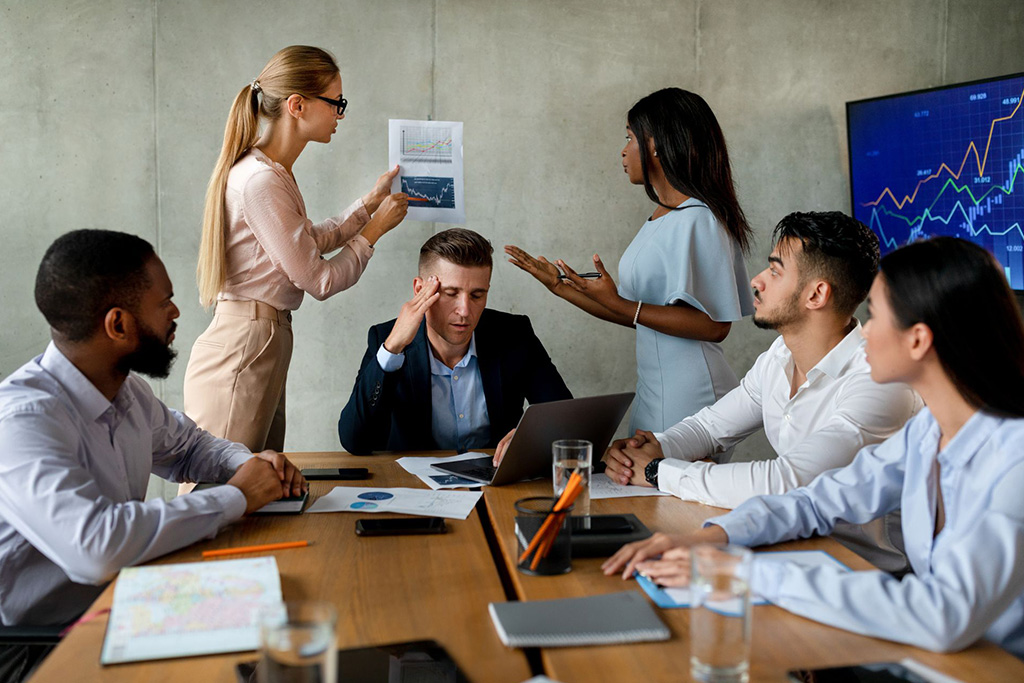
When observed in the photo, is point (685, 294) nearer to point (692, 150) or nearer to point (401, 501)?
point (692, 150)

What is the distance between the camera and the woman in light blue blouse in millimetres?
2758

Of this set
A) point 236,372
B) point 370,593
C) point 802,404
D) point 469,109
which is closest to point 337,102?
point 236,372

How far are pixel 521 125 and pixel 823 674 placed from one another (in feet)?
10.9

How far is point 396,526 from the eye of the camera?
165 centimetres

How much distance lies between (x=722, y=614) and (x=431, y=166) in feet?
7.75


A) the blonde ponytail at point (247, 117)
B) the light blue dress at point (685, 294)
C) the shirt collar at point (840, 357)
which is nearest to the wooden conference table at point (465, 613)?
the shirt collar at point (840, 357)

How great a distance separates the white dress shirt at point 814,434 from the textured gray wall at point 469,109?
6.46ft

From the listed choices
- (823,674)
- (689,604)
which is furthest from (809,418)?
(823,674)

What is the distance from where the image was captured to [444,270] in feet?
8.57

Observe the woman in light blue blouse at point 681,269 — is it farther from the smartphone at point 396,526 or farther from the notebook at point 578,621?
the notebook at point 578,621

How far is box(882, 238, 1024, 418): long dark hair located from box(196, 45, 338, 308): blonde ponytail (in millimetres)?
2035

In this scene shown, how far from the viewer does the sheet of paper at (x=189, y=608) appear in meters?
1.14

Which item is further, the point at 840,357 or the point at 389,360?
the point at 389,360

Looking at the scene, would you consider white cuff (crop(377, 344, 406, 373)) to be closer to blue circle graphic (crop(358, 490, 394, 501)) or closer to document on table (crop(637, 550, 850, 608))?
blue circle graphic (crop(358, 490, 394, 501))
